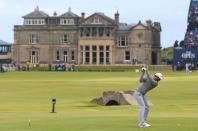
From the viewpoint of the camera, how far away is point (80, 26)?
606 ft

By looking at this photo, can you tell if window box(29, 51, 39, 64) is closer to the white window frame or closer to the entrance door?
the white window frame

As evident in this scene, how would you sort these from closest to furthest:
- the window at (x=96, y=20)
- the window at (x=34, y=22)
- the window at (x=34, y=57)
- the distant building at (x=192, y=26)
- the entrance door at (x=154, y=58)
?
1. the distant building at (x=192, y=26)
2. the window at (x=96, y=20)
3. the entrance door at (x=154, y=58)
4. the window at (x=34, y=57)
5. the window at (x=34, y=22)

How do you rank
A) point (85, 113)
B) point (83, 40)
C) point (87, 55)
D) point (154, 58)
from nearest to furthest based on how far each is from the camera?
1. point (85, 113)
2. point (87, 55)
3. point (83, 40)
4. point (154, 58)

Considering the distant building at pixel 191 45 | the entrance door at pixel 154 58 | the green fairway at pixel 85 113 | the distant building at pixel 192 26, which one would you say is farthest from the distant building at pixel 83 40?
the green fairway at pixel 85 113

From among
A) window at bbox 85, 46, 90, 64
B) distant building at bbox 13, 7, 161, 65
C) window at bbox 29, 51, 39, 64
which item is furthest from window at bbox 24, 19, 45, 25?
window at bbox 85, 46, 90, 64

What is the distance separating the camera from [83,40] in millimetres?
183875

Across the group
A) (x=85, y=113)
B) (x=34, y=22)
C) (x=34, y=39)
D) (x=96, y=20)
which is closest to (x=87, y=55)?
(x=96, y=20)

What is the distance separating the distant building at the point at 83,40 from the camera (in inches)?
7175

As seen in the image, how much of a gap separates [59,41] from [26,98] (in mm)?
137095

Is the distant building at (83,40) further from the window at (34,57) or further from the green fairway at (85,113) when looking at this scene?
the green fairway at (85,113)

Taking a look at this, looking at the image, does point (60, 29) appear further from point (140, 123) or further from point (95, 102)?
point (140, 123)

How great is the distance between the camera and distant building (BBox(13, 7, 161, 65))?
182250mm

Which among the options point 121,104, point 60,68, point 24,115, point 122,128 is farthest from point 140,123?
point 60,68

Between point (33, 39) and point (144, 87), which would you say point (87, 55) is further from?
point (144, 87)
